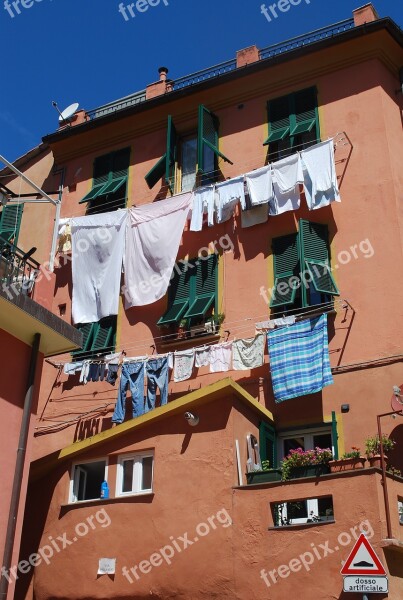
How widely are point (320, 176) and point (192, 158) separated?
15.2ft

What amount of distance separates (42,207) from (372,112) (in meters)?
10.0

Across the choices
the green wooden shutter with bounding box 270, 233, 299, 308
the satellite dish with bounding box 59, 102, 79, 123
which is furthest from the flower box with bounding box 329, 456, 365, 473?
the satellite dish with bounding box 59, 102, 79, 123

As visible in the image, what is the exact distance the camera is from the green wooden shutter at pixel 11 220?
21.8m

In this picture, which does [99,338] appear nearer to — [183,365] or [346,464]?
[183,365]

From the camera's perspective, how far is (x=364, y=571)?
34.1 feet

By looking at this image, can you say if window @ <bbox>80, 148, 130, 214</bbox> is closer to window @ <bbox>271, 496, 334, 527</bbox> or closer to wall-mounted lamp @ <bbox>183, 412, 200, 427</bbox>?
wall-mounted lamp @ <bbox>183, 412, 200, 427</bbox>

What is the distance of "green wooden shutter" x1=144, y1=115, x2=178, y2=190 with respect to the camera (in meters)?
19.3

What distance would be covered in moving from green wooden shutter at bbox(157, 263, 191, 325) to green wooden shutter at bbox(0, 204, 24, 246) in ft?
19.2

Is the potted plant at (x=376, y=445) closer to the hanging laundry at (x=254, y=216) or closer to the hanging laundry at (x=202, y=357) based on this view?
the hanging laundry at (x=202, y=357)

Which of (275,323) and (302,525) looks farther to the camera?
(275,323)

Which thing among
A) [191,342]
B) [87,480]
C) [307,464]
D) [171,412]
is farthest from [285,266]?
→ [87,480]

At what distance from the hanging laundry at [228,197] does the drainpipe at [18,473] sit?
640cm

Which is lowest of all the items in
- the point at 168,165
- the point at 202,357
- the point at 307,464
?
the point at 307,464

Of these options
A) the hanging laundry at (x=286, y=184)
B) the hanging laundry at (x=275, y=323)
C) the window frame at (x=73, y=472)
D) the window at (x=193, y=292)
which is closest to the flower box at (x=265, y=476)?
the window frame at (x=73, y=472)
